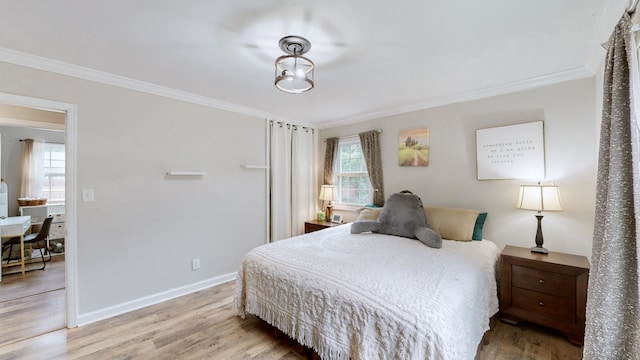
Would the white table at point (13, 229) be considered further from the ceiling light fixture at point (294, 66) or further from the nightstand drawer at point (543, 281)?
the nightstand drawer at point (543, 281)

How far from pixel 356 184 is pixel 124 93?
3.18 metres

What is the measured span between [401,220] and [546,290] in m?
1.30

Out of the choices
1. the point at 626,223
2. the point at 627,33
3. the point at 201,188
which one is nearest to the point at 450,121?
the point at 627,33

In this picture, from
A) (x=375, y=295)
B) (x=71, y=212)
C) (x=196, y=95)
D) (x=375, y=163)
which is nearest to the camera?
(x=375, y=295)

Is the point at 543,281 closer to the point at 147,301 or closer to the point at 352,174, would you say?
the point at 352,174

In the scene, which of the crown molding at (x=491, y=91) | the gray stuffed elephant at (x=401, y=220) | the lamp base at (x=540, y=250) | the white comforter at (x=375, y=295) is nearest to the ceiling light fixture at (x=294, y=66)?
the white comforter at (x=375, y=295)

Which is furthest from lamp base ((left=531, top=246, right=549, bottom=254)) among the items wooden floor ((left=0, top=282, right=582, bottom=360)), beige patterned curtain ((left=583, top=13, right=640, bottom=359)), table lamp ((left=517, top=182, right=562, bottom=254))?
beige patterned curtain ((left=583, top=13, right=640, bottom=359))

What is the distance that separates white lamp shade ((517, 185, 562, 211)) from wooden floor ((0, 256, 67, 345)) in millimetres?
4398

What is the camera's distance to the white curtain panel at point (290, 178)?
13.1 feet

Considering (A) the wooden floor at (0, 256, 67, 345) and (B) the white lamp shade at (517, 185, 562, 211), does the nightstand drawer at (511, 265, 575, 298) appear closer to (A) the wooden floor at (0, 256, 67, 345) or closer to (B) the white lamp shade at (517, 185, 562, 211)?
(B) the white lamp shade at (517, 185, 562, 211)

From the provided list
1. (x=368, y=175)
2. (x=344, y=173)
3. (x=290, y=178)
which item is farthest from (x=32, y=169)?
(x=368, y=175)

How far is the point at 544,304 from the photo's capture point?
2141mm

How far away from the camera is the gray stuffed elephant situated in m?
2.82

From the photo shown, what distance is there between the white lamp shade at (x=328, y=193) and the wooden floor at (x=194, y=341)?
7.16ft
